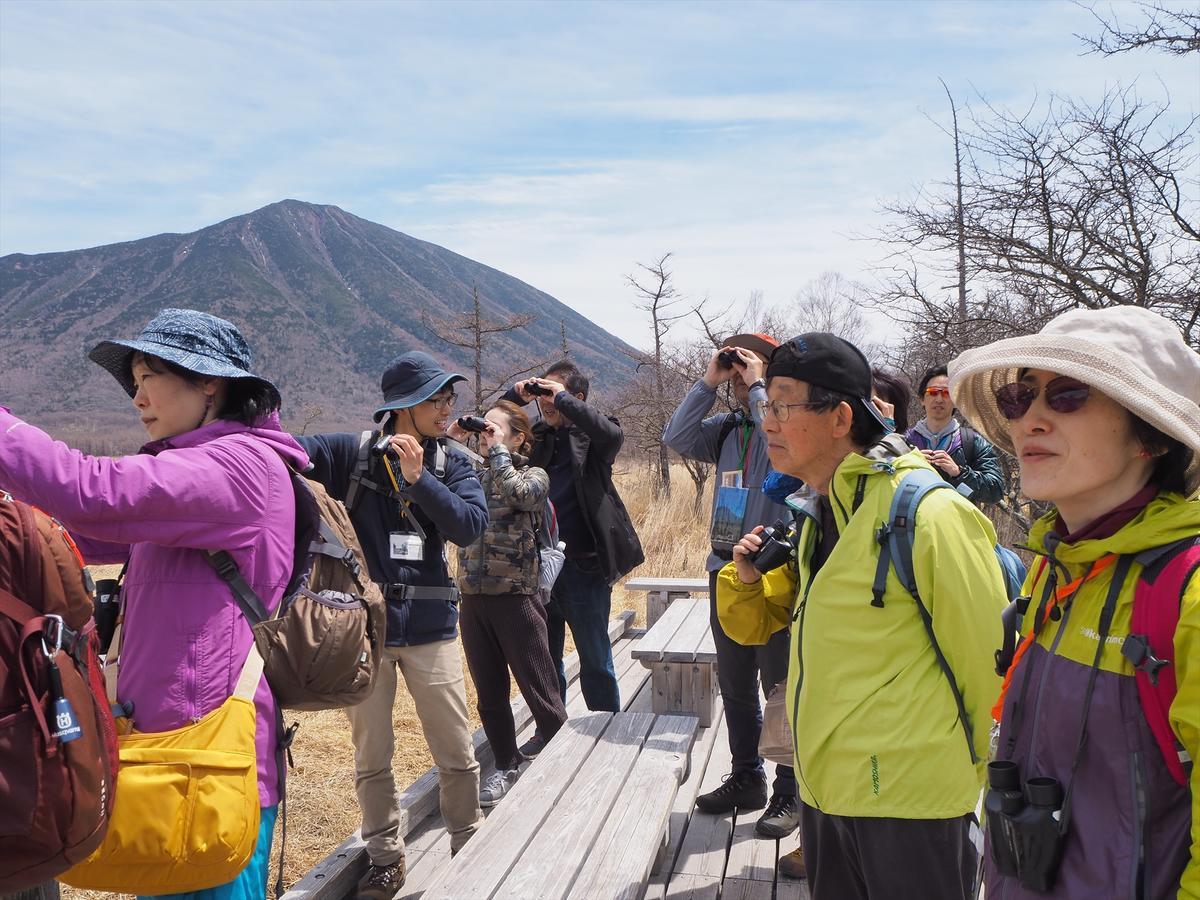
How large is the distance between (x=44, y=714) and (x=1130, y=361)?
1833 mm

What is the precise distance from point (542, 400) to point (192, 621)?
2632mm

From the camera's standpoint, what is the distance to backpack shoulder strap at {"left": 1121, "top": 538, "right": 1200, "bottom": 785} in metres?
1.25

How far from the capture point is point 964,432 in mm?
5020

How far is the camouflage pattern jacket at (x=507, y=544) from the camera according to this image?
12.8 feet

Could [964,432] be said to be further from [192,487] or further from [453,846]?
[192,487]

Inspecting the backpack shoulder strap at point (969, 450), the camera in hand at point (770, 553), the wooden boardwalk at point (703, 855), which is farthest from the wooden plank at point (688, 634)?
the camera in hand at point (770, 553)

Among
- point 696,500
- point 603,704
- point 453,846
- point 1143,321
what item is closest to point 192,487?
point 1143,321

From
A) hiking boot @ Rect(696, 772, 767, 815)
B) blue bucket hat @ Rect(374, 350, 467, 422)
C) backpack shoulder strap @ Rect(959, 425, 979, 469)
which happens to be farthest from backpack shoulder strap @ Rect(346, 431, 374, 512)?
backpack shoulder strap @ Rect(959, 425, 979, 469)

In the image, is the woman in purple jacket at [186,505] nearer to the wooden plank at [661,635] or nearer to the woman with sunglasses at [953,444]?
the wooden plank at [661,635]

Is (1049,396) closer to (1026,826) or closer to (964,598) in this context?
(964,598)

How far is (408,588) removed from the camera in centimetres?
318

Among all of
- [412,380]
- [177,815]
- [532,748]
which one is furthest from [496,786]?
[177,815]

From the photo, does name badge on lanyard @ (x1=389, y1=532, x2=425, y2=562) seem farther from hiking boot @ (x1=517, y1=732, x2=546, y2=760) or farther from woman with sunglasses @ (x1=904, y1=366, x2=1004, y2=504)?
woman with sunglasses @ (x1=904, y1=366, x2=1004, y2=504)

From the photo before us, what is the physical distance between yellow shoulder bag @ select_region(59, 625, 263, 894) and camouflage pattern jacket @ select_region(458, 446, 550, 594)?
205cm
